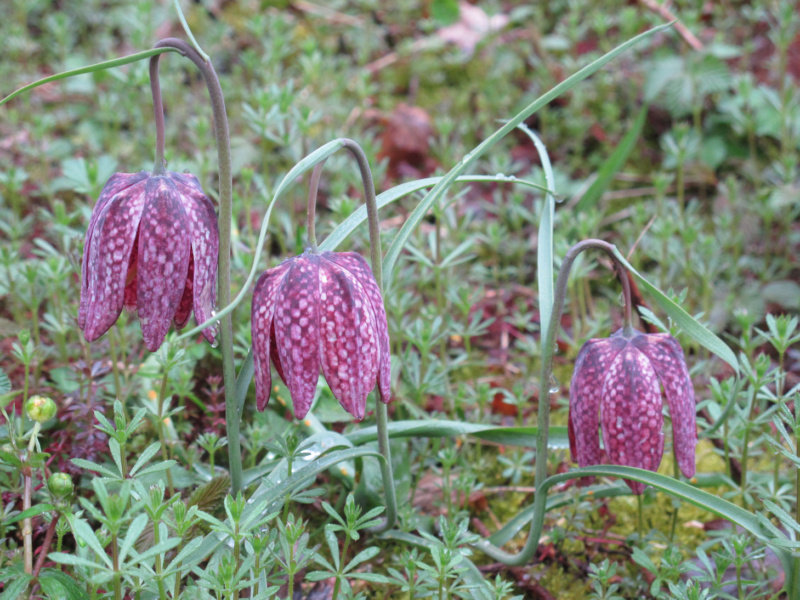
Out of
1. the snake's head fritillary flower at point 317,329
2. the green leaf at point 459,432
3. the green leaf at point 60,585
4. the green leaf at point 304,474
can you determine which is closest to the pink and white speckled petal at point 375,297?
the snake's head fritillary flower at point 317,329

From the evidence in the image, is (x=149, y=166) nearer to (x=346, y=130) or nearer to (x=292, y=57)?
(x=346, y=130)

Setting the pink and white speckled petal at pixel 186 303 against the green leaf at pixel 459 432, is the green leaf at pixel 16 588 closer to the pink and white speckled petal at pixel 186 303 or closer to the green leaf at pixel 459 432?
the pink and white speckled petal at pixel 186 303

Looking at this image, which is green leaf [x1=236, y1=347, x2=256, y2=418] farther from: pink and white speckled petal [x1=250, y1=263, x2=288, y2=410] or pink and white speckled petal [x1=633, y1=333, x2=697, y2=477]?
pink and white speckled petal [x1=633, y1=333, x2=697, y2=477]

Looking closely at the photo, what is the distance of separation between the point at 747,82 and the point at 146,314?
2126 millimetres

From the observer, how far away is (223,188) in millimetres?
1093

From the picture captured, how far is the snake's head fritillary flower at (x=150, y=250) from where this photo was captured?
41.1 inches

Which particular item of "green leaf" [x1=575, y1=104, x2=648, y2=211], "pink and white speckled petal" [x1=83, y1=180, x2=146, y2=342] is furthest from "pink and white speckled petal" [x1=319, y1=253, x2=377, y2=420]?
"green leaf" [x1=575, y1=104, x2=648, y2=211]

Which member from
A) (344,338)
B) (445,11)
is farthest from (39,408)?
(445,11)

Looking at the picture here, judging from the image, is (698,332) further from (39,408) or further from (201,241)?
(39,408)

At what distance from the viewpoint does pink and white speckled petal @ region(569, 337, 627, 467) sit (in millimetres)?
1150

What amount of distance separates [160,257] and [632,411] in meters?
0.72

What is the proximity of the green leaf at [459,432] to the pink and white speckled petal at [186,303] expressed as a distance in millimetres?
376

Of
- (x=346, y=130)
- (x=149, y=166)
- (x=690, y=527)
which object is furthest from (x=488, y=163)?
(x=690, y=527)

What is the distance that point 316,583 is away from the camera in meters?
1.35
